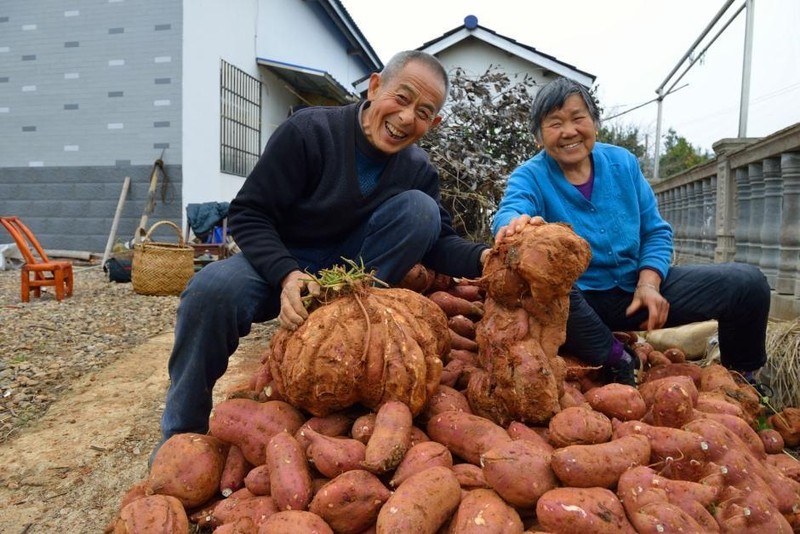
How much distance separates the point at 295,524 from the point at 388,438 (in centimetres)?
33

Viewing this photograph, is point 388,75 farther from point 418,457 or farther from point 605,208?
point 418,457

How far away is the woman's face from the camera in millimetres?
2551

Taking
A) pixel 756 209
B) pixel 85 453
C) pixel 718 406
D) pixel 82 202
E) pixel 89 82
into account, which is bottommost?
pixel 85 453

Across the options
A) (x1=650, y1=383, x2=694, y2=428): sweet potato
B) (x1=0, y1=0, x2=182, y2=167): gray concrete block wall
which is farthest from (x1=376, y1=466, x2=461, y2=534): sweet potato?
(x1=0, y1=0, x2=182, y2=167): gray concrete block wall

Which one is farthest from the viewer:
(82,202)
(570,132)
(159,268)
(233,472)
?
(82,202)

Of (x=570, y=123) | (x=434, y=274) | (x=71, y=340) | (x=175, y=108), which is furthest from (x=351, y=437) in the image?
(x=175, y=108)

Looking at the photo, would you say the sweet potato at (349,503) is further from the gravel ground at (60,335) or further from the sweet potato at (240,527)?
the gravel ground at (60,335)

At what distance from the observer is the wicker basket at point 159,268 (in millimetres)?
6938

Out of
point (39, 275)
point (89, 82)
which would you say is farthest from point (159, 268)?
point (89, 82)

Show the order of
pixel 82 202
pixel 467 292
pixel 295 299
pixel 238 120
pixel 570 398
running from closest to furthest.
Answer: pixel 570 398, pixel 295 299, pixel 467 292, pixel 82 202, pixel 238 120

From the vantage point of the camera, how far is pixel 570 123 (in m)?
2.57

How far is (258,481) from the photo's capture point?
1594mm

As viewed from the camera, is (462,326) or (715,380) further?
(462,326)

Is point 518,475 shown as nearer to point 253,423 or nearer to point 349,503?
point 349,503
